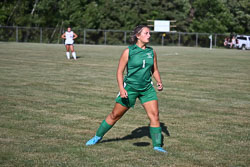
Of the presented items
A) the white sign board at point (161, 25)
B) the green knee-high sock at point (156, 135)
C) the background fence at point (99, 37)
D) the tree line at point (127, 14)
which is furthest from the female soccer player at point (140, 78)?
the white sign board at point (161, 25)

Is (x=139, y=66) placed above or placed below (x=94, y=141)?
above

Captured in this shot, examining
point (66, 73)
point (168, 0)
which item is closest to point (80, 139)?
point (66, 73)

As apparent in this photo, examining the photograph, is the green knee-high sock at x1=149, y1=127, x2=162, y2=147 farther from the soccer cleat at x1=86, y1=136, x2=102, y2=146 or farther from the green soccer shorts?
the soccer cleat at x1=86, y1=136, x2=102, y2=146

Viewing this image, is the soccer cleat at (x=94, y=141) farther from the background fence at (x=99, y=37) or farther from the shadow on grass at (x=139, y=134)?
the background fence at (x=99, y=37)

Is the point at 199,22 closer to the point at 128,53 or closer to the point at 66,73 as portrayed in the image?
the point at 66,73

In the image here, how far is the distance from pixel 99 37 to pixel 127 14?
289 inches

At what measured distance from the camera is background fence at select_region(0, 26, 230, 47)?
2281 inches

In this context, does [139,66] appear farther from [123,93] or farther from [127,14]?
[127,14]

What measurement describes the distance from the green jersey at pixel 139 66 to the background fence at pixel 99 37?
52700 mm

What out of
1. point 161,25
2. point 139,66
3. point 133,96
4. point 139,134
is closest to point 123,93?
point 133,96

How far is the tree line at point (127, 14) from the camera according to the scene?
199 ft

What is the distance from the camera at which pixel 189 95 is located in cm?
1262

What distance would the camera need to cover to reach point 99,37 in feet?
209

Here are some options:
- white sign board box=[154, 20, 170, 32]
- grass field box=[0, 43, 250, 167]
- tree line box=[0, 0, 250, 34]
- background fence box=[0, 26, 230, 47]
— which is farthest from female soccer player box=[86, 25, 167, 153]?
white sign board box=[154, 20, 170, 32]
